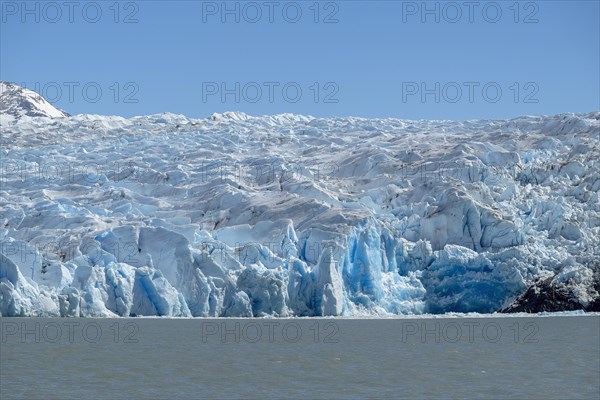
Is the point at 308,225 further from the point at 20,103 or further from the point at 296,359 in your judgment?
the point at 20,103

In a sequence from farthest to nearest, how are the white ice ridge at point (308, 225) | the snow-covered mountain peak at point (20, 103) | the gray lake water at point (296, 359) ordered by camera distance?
the snow-covered mountain peak at point (20, 103) < the white ice ridge at point (308, 225) < the gray lake water at point (296, 359)

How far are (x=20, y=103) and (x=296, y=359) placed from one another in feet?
330

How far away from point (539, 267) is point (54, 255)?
1908cm

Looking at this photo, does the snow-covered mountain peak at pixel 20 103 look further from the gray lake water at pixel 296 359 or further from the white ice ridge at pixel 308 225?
the gray lake water at pixel 296 359

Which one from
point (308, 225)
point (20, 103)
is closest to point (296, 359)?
point (308, 225)

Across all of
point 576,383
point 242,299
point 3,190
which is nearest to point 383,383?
point 576,383

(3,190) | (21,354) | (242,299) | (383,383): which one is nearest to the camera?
(383,383)

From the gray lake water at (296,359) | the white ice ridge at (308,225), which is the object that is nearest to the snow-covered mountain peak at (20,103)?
the white ice ridge at (308,225)

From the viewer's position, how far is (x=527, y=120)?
53312 mm

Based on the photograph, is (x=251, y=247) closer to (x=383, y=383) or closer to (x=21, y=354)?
(x=21, y=354)

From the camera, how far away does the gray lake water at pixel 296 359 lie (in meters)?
16.2

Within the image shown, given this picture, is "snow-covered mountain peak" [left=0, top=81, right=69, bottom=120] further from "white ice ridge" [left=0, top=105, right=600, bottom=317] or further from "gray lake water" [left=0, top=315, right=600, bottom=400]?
"gray lake water" [left=0, top=315, right=600, bottom=400]

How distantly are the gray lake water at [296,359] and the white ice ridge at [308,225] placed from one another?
4.66 feet

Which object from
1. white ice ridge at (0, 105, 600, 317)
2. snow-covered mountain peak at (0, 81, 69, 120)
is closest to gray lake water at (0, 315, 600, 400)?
white ice ridge at (0, 105, 600, 317)
